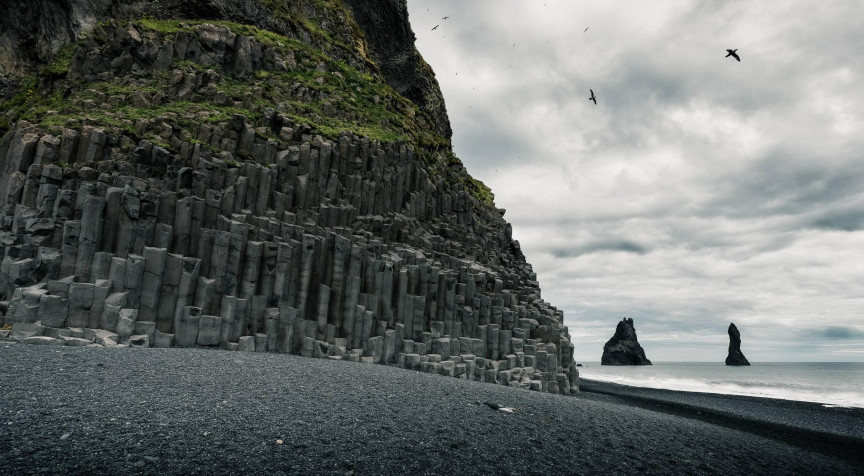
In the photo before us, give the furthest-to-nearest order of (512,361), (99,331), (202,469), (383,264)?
(512,361), (383,264), (99,331), (202,469)

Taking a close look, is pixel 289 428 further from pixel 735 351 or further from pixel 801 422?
pixel 735 351

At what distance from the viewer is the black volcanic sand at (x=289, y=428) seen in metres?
5.21

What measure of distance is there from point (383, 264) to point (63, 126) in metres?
11.0

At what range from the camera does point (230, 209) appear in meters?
15.2

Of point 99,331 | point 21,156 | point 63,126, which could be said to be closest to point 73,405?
point 99,331

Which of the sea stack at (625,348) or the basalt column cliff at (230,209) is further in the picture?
the sea stack at (625,348)

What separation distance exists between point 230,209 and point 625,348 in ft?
370

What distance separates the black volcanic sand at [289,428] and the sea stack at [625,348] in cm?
10826

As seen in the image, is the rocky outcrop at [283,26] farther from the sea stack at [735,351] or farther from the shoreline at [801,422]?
the sea stack at [735,351]

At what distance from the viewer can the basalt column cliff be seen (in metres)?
12.5

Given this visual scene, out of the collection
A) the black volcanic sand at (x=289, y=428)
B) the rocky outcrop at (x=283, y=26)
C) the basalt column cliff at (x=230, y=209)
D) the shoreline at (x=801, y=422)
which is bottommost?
the shoreline at (x=801, y=422)

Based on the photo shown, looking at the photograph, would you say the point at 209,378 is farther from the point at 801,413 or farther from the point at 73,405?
the point at 801,413

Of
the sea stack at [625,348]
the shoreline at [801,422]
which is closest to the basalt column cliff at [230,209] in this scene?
the shoreline at [801,422]

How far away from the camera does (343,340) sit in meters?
15.8
